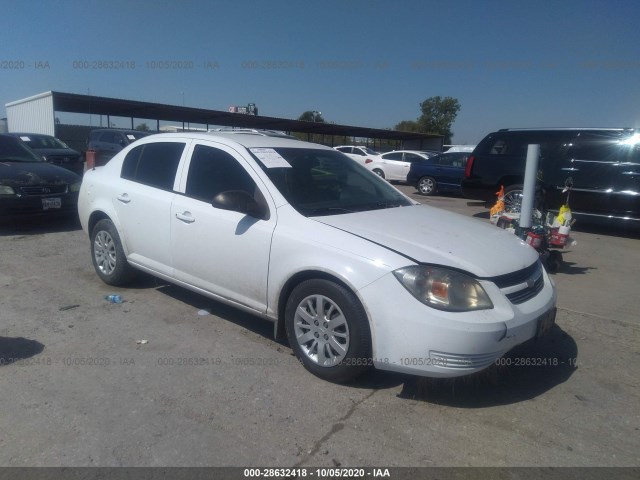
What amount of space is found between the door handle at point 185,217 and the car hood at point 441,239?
1.25 metres

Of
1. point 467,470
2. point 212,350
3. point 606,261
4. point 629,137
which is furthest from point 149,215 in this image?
point 629,137

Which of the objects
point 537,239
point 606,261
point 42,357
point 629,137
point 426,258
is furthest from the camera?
point 629,137

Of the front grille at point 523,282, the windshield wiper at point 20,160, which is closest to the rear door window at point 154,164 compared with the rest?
the front grille at point 523,282

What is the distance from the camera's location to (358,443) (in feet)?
9.11

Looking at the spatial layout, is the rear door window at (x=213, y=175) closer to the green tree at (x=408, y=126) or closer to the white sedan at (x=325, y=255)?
the white sedan at (x=325, y=255)

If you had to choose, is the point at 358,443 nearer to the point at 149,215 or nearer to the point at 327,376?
Answer: the point at 327,376

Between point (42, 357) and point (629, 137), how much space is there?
9.29m

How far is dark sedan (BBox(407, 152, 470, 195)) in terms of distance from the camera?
51.5ft

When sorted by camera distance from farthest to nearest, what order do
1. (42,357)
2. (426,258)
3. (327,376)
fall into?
1. (42,357)
2. (327,376)
3. (426,258)

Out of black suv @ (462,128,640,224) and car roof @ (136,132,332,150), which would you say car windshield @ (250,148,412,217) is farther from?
black suv @ (462,128,640,224)

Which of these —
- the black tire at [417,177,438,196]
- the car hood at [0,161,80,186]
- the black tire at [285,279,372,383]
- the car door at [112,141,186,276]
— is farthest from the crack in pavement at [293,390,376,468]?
the black tire at [417,177,438,196]

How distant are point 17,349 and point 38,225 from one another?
555 centimetres

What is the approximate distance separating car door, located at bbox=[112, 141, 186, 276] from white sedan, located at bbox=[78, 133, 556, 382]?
2 cm

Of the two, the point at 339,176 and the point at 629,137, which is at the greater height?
the point at 629,137
